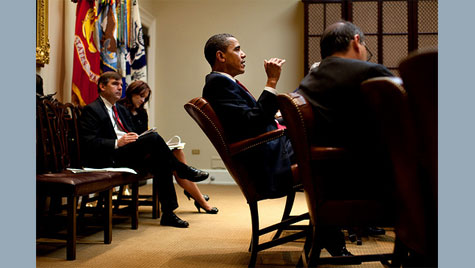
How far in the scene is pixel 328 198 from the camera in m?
1.64

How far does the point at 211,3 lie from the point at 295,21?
1178 mm

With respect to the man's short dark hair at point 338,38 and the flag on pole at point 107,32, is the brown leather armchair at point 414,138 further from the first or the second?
the flag on pole at point 107,32

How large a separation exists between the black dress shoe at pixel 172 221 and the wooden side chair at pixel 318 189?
1.88 m

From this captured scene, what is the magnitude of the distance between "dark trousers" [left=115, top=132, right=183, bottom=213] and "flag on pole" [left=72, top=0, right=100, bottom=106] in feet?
3.57

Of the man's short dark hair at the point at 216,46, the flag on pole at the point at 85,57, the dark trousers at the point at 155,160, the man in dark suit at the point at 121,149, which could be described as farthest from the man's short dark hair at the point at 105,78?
the man's short dark hair at the point at 216,46

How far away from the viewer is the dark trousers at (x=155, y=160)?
3.42m

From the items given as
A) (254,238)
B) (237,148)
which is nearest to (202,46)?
(237,148)

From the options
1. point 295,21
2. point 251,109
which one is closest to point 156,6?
point 295,21

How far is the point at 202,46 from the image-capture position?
22.4 feet

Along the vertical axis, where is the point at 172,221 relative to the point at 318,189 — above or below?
below

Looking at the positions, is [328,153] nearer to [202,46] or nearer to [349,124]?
[349,124]

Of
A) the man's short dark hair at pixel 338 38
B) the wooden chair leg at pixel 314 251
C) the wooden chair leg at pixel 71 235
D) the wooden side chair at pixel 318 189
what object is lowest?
the wooden chair leg at pixel 71 235

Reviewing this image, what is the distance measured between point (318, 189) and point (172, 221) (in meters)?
2.08

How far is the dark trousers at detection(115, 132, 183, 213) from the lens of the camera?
3416 millimetres
